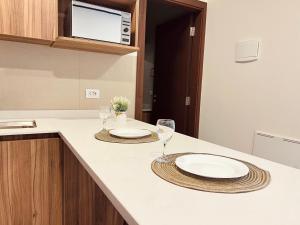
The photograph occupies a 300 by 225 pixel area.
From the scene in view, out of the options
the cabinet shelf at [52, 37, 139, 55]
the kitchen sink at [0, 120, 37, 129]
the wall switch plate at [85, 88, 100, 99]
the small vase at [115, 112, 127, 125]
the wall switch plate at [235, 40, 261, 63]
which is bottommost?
the kitchen sink at [0, 120, 37, 129]

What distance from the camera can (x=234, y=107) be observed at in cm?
231

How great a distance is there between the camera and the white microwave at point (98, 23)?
1.69 meters

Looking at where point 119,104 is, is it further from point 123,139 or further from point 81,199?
point 81,199

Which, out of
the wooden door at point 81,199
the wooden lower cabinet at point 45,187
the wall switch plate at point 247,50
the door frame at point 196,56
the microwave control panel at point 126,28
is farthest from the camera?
the door frame at point 196,56

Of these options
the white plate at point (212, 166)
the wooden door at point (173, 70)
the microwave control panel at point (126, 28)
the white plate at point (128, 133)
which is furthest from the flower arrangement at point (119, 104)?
the wooden door at point (173, 70)

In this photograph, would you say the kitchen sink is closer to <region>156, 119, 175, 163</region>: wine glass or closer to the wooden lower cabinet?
the wooden lower cabinet

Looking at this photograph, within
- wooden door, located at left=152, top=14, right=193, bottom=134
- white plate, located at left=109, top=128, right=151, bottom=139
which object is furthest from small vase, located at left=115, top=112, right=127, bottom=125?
wooden door, located at left=152, top=14, right=193, bottom=134

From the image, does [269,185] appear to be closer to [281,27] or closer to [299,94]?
[299,94]

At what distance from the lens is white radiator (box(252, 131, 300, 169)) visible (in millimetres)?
1787

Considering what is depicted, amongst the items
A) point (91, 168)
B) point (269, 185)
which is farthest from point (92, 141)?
point (269, 185)

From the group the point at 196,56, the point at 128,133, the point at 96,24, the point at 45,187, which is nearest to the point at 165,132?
the point at 128,133

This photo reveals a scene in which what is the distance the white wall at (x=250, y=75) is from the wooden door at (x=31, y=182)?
1.66 m

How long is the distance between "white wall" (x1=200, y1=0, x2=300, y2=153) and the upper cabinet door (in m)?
1.63

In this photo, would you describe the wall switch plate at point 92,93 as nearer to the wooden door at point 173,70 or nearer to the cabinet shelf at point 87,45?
the cabinet shelf at point 87,45
